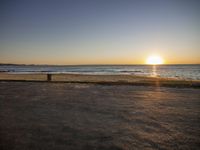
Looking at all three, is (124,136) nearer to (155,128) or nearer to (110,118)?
(155,128)

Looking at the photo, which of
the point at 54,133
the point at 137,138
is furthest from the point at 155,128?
the point at 54,133

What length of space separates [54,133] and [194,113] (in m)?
5.01

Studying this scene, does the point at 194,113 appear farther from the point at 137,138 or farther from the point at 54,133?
the point at 54,133

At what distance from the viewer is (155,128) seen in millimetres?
4637

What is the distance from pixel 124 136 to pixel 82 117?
76.8 inches

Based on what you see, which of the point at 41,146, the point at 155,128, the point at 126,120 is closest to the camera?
the point at 41,146

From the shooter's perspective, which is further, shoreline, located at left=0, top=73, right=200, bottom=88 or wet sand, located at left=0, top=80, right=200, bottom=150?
shoreline, located at left=0, top=73, right=200, bottom=88

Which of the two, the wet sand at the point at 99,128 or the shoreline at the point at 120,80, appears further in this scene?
the shoreline at the point at 120,80

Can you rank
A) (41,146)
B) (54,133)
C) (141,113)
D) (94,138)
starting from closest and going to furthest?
1. (41,146)
2. (94,138)
3. (54,133)
4. (141,113)

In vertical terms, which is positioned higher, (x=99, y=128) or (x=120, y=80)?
(x=99, y=128)

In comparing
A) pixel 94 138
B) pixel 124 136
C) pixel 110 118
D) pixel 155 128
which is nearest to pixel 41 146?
pixel 94 138

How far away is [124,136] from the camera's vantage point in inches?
162

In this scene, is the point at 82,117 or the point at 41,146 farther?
the point at 82,117

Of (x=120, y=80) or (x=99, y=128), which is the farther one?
(x=120, y=80)
